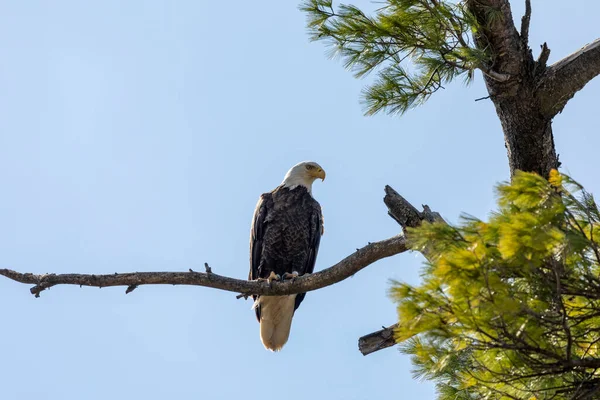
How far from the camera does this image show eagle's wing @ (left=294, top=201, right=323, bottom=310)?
7176mm

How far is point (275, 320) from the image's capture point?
7.26m

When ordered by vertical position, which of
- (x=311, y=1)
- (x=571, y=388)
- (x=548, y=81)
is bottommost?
(x=571, y=388)

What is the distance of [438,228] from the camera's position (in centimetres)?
280

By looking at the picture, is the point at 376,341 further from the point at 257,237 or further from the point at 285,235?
the point at 257,237

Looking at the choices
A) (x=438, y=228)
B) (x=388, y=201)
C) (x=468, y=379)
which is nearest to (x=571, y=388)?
(x=468, y=379)

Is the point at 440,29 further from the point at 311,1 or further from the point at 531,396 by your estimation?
the point at 531,396

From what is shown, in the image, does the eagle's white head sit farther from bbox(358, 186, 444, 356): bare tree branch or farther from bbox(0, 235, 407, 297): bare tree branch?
bbox(358, 186, 444, 356): bare tree branch

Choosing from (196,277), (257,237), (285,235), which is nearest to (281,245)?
(285,235)

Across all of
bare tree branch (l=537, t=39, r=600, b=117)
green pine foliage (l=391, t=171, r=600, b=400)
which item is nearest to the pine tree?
bare tree branch (l=537, t=39, r=600, b=117)

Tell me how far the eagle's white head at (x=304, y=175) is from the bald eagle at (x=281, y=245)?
62 millimetres

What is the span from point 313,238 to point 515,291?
439cm

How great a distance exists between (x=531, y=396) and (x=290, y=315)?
14.3ft

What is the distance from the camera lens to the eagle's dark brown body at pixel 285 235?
23.1 ft

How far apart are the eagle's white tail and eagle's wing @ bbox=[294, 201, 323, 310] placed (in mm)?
118
